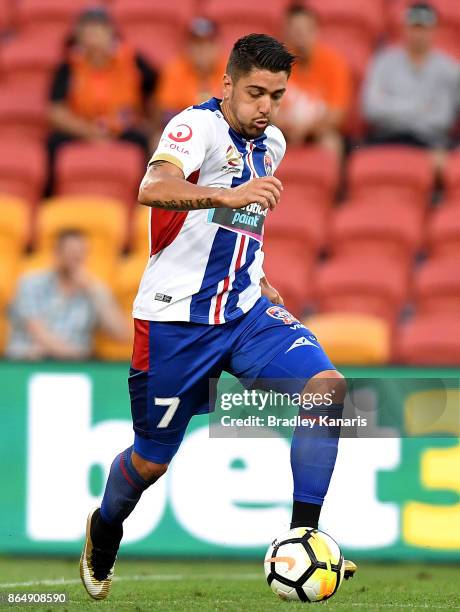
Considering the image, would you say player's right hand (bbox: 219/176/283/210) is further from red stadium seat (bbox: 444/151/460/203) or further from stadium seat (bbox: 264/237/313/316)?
red stadium seat (bbox: 444/151/460/203)

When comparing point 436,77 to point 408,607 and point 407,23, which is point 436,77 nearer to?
point 407,23

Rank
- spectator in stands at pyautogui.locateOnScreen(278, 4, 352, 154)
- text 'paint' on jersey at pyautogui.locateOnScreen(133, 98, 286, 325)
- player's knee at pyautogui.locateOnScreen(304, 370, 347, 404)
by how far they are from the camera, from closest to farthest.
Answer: player's knee at pyautogui.locateOnScreen(304, 370, 347, 404)
text 'paint' on jersey at pyautogui.locateOnScreen(133, 98, 286, 325)
spectator in stands at pyautogui.locateOnScreen(278, 4, 352, 154)

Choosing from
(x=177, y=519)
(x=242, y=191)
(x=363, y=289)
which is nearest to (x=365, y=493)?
(x=177, y=519)

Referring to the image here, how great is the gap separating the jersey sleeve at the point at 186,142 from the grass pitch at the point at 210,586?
183 cm

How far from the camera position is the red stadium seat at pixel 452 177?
11.0m

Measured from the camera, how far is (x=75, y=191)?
1167 centimetres

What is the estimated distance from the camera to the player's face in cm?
566

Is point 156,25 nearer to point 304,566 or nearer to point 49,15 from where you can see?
point 49,15

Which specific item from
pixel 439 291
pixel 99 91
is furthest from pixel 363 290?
pixel 99 91

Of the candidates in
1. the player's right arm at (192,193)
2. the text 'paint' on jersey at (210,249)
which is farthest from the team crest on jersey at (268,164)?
the player's right arm at (192,193)

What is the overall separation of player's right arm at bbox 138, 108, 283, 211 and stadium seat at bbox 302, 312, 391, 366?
12.9ft

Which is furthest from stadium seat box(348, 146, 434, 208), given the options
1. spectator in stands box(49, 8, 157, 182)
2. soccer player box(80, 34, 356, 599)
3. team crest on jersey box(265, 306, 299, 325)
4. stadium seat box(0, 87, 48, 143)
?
team crest on jersey box(265, 306, 299, 325)

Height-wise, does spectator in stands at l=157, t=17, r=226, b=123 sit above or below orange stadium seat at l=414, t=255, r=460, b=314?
above

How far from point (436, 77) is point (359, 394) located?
12.7 feet
